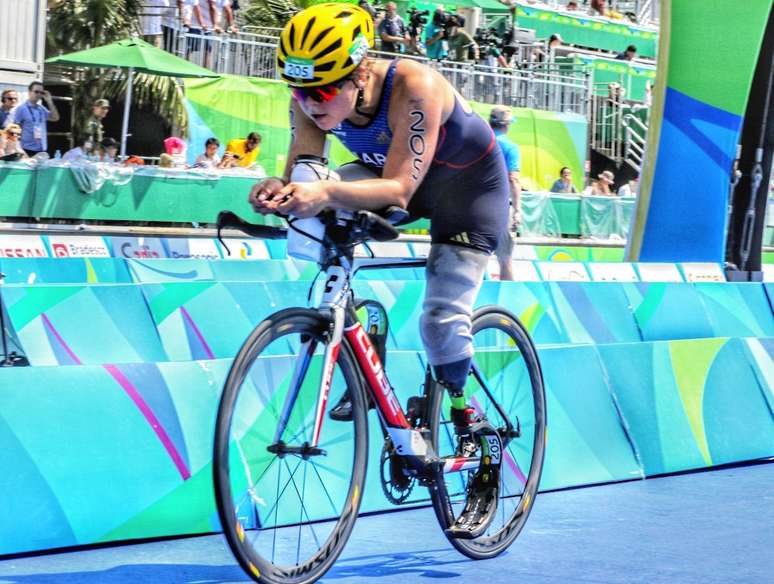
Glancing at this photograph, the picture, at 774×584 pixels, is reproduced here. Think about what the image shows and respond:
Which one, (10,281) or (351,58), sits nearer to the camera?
(351,58)

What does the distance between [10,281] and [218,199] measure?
9.94 metres

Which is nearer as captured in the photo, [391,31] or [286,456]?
[286,456]

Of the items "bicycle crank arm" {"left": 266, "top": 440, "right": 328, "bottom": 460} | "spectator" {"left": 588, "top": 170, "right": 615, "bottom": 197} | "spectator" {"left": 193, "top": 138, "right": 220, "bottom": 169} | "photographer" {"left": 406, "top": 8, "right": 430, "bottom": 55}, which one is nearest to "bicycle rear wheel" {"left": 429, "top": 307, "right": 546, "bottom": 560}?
"bicycle crank arm" {"left": 266, "top": 440, "right": 328, "bottom": 460}

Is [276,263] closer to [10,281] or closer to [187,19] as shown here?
[10,281]

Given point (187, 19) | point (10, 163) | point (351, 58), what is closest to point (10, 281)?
point (351, 58)

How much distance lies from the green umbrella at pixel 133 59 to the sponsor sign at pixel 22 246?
7.23 meters

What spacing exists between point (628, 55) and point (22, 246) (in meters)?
23.7

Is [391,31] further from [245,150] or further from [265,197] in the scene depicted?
[265,197]

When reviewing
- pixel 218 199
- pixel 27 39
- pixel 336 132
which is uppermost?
pixel 336 132

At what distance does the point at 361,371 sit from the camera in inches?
178

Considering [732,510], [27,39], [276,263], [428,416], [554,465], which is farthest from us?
[27,39]

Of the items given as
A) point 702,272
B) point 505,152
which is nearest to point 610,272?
point 702,272

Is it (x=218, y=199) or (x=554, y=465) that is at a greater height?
(x=554, y=465)

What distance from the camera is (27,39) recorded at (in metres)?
21.4
